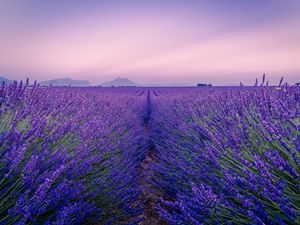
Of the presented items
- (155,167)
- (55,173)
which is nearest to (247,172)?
(55,173)

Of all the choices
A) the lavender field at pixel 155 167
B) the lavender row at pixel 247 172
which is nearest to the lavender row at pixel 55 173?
the lavender field at pixel 155 167

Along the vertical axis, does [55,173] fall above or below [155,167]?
A: above

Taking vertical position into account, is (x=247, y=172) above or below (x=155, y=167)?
above

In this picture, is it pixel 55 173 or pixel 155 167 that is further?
pixel 155 167

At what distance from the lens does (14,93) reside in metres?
2.63

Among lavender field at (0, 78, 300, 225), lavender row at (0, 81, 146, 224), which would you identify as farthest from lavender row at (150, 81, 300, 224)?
lavender row at (0, 81, 146, 224)

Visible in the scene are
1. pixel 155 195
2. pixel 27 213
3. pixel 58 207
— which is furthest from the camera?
pixel 155 195

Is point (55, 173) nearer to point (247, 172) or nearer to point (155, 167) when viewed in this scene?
point (247, 172)

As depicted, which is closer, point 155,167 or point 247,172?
point 247,172

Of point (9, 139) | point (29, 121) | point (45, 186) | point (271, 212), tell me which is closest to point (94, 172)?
point (29, 121)

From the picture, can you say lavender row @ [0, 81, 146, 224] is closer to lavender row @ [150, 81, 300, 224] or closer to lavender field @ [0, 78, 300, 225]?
lavender field @ [0, 78, 300, 225]

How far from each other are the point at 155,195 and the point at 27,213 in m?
2.26

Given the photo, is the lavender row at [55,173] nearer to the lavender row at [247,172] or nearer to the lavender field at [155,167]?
the lavender field at [155,167]

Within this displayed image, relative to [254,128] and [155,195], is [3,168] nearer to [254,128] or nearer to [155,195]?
[254,128]
